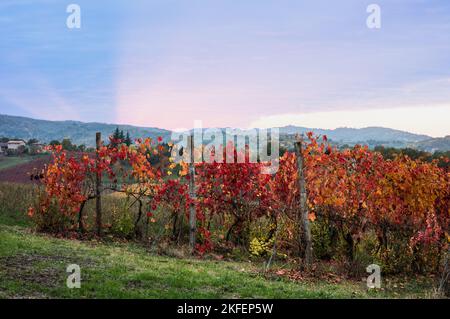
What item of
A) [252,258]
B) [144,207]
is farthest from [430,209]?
[144,207]

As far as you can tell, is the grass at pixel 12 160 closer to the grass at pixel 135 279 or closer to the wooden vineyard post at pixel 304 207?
the grass at pixel 135 279

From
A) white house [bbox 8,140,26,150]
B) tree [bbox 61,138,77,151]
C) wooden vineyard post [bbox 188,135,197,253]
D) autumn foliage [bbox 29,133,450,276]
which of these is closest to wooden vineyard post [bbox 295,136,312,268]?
autumn foliage [bbox 29,133,450,276]

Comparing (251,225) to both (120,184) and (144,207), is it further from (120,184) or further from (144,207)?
(120,184)

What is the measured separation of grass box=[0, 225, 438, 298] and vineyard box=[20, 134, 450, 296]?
5.34ft

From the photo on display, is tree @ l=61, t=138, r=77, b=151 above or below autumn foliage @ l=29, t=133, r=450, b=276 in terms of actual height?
above

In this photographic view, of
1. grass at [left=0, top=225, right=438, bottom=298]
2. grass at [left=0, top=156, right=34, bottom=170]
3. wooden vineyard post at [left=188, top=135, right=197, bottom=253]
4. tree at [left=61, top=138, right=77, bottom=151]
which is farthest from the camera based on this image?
grass at [left=0, top=156, right=34, bottom=170]

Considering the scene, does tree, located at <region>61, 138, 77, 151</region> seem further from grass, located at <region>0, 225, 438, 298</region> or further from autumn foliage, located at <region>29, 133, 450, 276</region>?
grass, located at <region>0, 225, 438, 298</region>

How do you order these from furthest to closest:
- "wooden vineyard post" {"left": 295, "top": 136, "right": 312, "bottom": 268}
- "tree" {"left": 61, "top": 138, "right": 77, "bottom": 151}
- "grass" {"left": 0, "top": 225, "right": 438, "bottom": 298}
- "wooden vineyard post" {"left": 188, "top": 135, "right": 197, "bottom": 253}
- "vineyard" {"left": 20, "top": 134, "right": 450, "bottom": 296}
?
"tree" {"left": 61, "top": 138, "right": 77, "bottom": 151} < "wooden vineyard post" {"left": 188, "top": 135, "right": 197, "bottom": 253} < "vineyard" {"left": 20, "top": 134, "right": 450, "bottom": 296} < "wooden vineyard post" {"left": 295, "top": 136, "right": 312, "bottom": 268} < "grass" {"left": 0, "top": 225, "right": 438, "bottom": 298}

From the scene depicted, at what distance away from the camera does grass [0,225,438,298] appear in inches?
304

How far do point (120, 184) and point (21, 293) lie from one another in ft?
28.2

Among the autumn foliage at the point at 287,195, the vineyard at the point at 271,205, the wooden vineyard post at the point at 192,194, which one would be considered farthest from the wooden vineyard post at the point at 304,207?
the wooden vineyard post at the point at 192,194

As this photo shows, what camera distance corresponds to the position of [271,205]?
564 inches

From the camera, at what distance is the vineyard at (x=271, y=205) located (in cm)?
1316

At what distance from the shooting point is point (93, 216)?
1595 cm
